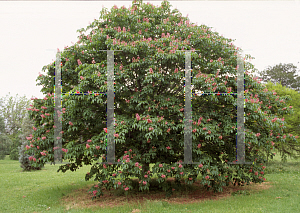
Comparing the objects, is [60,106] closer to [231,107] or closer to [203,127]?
[203,127]

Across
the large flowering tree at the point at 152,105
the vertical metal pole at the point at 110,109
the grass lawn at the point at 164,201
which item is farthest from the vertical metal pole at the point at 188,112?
the vertical metal pole at the point at 110,109

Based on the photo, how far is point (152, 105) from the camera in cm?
774

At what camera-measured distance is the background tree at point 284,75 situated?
131ft

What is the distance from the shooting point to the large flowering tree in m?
7.60

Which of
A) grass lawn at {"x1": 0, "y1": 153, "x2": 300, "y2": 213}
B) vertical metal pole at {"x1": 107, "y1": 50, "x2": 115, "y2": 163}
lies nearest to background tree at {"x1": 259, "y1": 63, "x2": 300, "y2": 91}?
grass lawn at {"x1": 0, "y1": 153, "x2": 300, "y2": 213}

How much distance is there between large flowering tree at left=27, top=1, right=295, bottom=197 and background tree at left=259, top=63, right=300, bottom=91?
35.0 m

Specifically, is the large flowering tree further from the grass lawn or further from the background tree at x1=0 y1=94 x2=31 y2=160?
the background tree at x1=0 y1=94 x2=31 y2=160

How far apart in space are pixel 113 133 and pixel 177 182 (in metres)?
3.82

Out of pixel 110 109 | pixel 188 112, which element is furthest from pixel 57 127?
pixel 188 112

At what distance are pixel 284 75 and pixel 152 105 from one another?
3983 cm

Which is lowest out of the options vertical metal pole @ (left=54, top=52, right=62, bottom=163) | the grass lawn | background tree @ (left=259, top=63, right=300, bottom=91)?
the grass lawn

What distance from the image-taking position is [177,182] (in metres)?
9.44

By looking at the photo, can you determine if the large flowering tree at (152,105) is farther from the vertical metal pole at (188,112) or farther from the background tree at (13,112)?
the background tree at (13,112)

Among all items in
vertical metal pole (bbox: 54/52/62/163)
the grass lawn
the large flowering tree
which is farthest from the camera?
→ vertical metal pole (bbox: 54/52/62/163)
